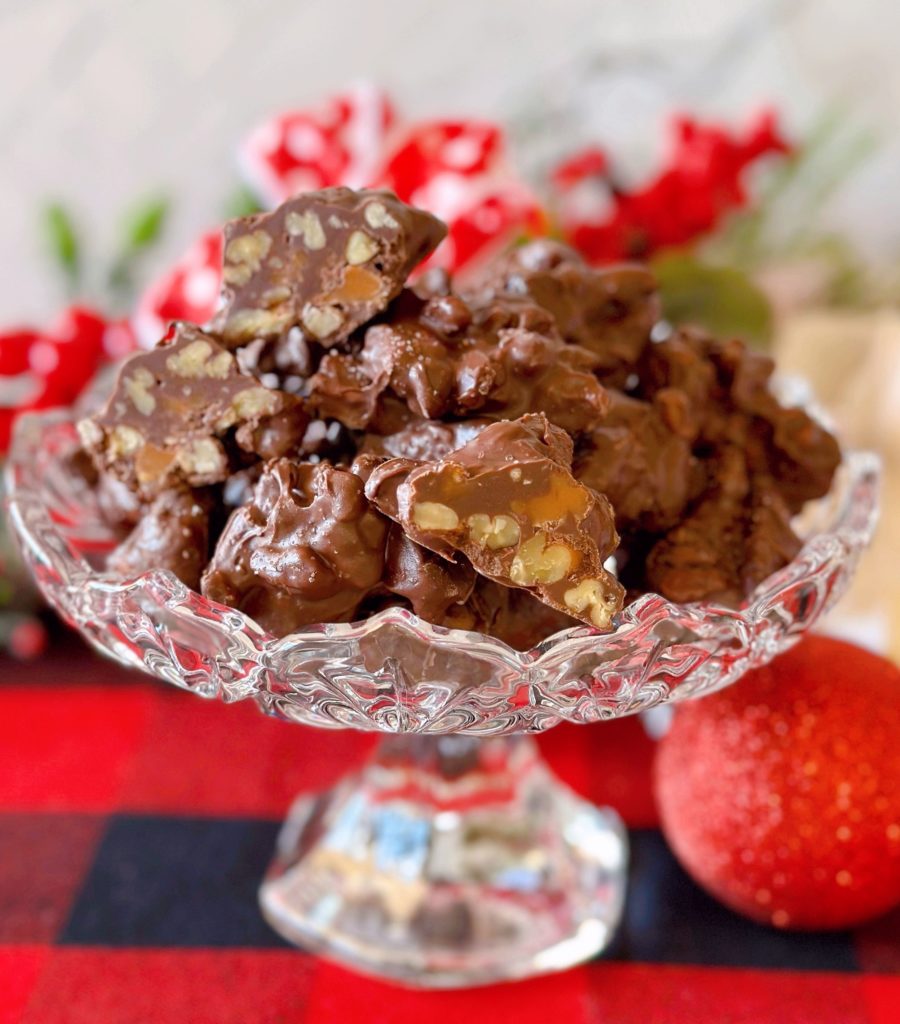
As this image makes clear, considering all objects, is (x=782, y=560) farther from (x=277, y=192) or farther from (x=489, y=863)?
(x=277, y=192)

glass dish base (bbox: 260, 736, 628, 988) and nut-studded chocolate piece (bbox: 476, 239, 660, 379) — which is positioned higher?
nut-studded chocolate piece (bbox: 476, 239, 660, 379)

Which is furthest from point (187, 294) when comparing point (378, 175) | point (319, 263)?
point (319, 263)

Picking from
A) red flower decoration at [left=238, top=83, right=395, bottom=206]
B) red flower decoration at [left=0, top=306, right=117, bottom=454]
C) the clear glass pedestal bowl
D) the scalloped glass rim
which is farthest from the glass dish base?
red flower decoration at [left=238, top=83, right=395, bottom=206]

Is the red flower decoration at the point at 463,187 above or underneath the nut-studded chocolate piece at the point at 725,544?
above

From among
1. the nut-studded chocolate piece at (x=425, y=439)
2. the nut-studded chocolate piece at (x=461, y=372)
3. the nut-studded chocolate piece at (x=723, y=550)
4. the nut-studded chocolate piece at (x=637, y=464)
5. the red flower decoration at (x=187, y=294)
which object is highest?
the nut-studded chocolate piece at (x=461, y=372)

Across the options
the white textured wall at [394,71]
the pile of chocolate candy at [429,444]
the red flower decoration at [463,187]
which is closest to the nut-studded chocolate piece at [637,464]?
the pile of chocolate candy at [429,444]

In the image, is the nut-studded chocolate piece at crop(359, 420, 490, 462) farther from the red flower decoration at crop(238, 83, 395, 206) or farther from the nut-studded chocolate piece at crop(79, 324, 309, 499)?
the red flower decoration at crop(238, 83, 395, 206)

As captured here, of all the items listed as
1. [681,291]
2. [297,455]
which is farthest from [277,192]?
[297,455]

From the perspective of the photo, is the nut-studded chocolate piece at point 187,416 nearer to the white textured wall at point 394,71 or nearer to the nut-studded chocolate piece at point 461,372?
the nut-studded chocolate piece at point 461,372
